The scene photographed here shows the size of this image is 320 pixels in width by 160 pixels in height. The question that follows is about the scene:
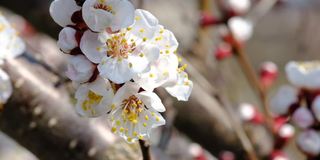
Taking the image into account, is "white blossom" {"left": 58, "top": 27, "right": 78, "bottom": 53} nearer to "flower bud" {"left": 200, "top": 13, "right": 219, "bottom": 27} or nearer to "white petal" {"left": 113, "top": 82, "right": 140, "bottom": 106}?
"white petal" {"left": 113, "top": 82, "right": 140, "bottom": 106}

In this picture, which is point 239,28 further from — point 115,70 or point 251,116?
point 115,70

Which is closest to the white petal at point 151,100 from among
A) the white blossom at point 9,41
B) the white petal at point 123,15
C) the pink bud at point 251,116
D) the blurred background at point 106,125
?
the white petal at point 123,15

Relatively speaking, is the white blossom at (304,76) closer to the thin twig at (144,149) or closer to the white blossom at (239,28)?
the thin twig at (144,149)

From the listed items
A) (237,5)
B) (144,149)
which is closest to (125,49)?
(144,149)

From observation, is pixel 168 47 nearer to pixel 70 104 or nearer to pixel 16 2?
pixel 70 104

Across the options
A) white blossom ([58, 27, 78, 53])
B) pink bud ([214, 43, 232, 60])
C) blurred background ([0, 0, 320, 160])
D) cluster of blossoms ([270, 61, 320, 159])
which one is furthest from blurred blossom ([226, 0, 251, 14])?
white blossom ([58, 27, 78, 53])

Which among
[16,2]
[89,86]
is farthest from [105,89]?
[16,2]
